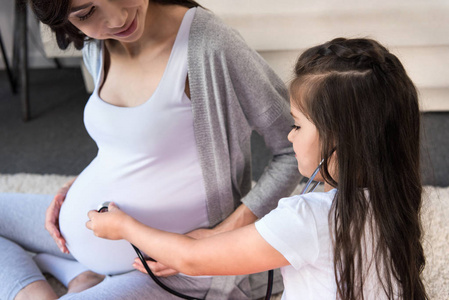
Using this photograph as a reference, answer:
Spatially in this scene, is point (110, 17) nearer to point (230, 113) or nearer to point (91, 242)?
point (230, 113)

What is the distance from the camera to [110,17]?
0.75 metres

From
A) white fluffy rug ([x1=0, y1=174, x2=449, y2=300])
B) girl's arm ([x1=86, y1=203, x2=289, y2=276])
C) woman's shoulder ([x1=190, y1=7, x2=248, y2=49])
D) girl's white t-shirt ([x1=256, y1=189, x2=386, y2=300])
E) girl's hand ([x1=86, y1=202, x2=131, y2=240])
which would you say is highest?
woman's shoulder ([x1=190, y1=7, x2=248, y2=49])

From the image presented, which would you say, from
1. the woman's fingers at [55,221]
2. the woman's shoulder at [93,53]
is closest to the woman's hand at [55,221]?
the woman's fingers at [55,221]

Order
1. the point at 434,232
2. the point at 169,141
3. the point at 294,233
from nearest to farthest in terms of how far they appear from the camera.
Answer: the point at 294,233
the point at 169,141
the point at 434,232

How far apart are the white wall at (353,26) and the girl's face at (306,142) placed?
98cm

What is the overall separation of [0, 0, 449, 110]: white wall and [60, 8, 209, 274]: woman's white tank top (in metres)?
0.84

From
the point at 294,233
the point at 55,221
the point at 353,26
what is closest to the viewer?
the point at 294,233

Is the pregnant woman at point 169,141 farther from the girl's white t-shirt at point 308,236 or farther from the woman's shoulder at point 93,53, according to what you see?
the girl's white t-shirt at point 308,236

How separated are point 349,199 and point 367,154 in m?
0.06

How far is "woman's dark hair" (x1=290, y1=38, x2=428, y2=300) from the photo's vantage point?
0.60 m

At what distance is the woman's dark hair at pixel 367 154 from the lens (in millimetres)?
604

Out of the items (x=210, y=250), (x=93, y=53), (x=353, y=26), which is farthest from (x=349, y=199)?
(x=353, y=26)

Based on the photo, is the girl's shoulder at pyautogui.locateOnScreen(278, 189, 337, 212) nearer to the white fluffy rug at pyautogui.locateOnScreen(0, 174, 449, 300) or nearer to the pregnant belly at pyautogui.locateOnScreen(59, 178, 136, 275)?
the white fluffy rug at pyautogui.locateOnScreen(0, 174, 449, 300)

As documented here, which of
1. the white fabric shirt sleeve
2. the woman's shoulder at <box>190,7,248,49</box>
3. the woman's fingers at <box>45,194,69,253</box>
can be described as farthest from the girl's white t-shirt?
the woman's fingers at <box>45,194,69,253</box>
